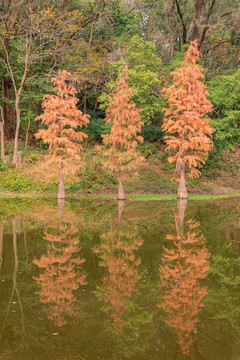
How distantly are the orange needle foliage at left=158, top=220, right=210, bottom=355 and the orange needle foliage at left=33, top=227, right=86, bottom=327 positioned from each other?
65.8 inches

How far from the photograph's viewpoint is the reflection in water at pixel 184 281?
5953 mm

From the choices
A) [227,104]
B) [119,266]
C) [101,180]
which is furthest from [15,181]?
[119,266]

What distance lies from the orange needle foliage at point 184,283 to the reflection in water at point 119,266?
0.66m

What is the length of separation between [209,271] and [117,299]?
2.84 meters

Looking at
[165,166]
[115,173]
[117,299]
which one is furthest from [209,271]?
[165,166]

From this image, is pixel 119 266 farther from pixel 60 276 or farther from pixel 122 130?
pixel 122 130

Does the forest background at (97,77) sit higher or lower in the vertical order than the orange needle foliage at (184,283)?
higher

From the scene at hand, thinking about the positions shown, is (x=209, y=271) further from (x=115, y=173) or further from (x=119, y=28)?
(x=119, y=28)

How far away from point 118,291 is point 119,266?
1.68 m

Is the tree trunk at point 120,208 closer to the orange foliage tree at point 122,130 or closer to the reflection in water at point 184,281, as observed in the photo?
the orange foliage tree at point 122,130

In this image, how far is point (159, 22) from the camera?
40844mm

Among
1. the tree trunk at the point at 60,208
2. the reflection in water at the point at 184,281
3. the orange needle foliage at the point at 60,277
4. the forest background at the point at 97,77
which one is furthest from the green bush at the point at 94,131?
the orange needle foliage at the point at 60,277

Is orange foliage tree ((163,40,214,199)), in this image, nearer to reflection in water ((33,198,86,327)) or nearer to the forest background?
the forest background

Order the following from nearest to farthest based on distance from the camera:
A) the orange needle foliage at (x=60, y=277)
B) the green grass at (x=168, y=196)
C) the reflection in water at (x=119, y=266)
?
the orange needle foliage at (x=60, y=277) < the reflection in water at (x=119, y=266) < the green grass at (x=168, y=196)
